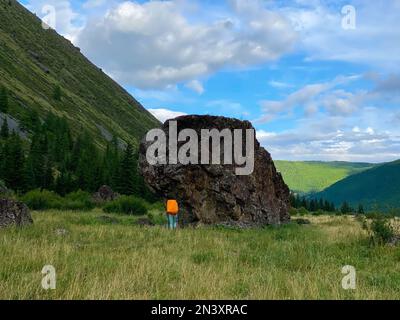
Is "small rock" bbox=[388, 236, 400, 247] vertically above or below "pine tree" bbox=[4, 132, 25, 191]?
below

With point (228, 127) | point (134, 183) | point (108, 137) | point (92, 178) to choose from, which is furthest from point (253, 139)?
point (108, 137)

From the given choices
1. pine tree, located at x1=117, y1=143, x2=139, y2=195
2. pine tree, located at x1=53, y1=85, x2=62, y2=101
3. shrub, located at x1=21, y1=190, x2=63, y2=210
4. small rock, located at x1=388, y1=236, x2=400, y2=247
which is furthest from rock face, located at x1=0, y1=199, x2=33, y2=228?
pine tree, located at x1=53, y1=85, x2=62, y2=101

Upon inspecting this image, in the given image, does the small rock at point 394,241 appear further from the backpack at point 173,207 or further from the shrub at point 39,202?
the shrub at point 39,202

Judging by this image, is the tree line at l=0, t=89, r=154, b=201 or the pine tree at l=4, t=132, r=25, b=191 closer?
the pine tree at l=4, t=132, r=25, b=191

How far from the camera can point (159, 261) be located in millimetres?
9672

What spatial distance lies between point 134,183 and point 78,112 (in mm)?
92083

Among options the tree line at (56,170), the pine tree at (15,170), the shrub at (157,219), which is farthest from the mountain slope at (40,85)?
the shrub at (157,219)

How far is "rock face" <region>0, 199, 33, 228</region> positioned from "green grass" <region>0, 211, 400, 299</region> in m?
3.63

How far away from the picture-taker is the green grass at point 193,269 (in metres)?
7.04

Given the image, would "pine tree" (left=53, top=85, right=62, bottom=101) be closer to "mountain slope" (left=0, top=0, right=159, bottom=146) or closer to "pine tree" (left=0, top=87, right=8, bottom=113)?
"mountain slope" (left=0, top=0, right=159, bottom=146)

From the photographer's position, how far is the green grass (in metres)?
7.04

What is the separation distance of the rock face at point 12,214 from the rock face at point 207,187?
6813 mm
